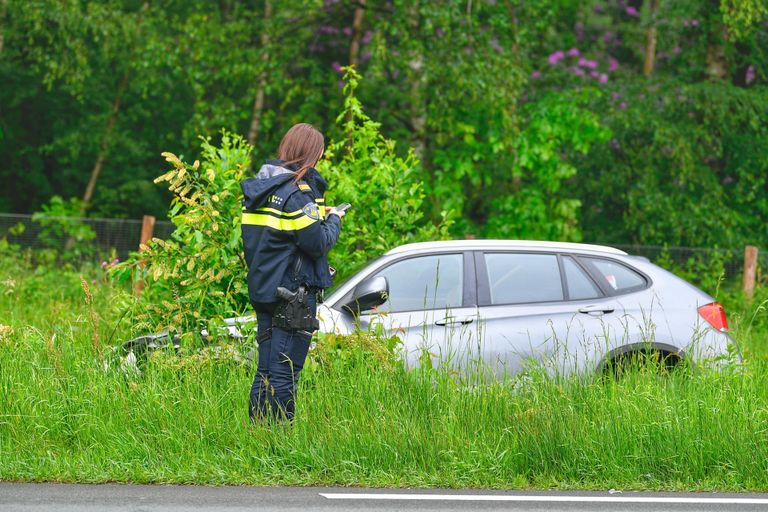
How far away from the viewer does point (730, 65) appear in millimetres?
19516

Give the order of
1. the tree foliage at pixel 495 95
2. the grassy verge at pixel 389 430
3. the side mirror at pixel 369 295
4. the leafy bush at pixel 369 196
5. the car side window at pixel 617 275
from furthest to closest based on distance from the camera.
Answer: the tree foliage at pixel 495 95, the leafy bush at pixel 369 196, the car side window at pixel 617 275, the side mirror at pixel 369 295, the grassy verge at pixel 389 430

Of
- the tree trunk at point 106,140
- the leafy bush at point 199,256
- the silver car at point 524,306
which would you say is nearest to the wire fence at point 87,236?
the leafy bush at point 199,256

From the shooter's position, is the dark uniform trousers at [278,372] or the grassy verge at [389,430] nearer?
the grassy verge at [389,430]

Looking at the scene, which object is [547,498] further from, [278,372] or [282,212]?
[282,212]

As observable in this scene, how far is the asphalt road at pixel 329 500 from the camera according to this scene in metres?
5.94

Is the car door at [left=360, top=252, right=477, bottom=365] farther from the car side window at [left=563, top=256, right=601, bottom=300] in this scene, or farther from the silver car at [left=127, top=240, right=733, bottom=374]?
the car side window at [left=563, top=256, right=601, bottom=300]

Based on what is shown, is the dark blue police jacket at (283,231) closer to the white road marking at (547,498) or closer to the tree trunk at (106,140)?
the white road marking at (547,498)

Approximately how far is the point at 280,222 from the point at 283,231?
6 centimetres

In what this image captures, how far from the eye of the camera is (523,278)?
8.61 meters

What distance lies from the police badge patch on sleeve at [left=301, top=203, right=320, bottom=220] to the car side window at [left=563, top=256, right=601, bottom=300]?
2.57 meters

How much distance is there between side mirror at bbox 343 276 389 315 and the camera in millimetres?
7859

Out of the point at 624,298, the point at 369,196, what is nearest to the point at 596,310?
the point at 624,298

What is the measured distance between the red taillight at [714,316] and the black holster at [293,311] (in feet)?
10.7

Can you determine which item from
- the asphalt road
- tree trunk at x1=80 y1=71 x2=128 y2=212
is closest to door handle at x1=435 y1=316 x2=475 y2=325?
the asphalt road
